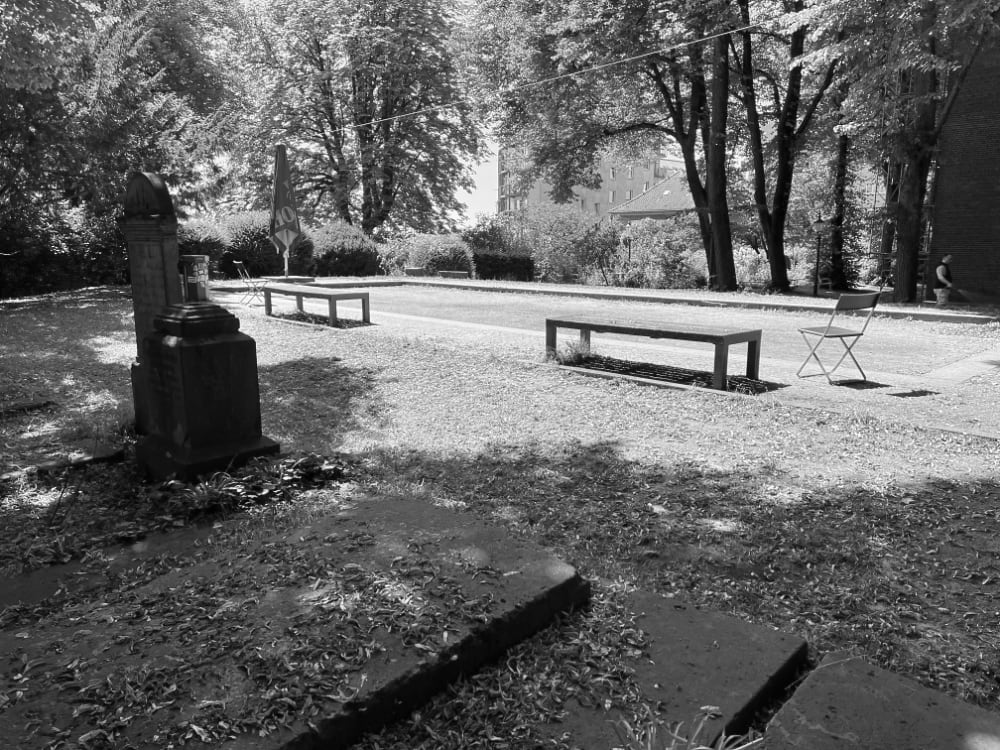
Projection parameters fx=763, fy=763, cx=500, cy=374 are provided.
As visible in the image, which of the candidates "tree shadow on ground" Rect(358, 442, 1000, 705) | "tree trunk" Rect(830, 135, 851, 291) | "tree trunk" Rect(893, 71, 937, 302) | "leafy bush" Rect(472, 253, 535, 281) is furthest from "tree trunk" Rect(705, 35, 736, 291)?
"tree shadow on ground" Rect(358, 442, 1000, 705)

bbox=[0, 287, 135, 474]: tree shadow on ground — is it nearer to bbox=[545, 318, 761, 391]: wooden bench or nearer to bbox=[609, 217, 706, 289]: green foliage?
bbox=[545, 318, 761, 391]: wooden bench

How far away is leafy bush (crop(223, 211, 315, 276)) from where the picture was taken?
26.1 metres

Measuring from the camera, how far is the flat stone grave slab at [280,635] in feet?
6.75

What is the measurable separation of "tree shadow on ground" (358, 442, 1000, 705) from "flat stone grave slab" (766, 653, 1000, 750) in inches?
19.9

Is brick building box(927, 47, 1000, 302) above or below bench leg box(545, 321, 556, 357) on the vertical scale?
above

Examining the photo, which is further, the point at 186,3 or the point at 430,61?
the point at 430,61

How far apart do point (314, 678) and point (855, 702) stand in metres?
1.57

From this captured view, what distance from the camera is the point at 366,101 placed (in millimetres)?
36438

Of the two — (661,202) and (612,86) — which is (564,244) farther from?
(661,202)

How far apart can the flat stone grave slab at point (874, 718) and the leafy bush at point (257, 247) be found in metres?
25.9

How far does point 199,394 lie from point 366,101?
1373 inches

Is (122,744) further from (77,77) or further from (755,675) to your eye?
(77,77)

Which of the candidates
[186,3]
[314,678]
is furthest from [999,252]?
[186,3]

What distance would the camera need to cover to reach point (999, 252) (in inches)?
904
